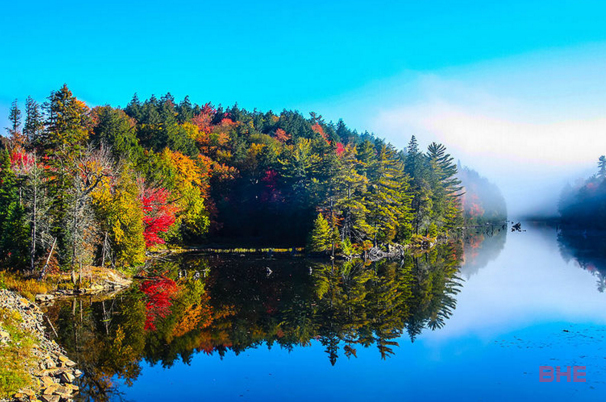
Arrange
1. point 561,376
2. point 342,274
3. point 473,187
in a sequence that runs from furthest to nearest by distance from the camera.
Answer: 1. point 473,187
2. point 342,274
3. point 561,376

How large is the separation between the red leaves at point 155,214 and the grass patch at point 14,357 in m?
28.8

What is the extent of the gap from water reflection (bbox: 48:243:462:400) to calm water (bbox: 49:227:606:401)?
12 cm

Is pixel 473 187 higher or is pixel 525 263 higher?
pixel 473 187

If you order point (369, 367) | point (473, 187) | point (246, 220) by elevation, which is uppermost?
point (473, 187)

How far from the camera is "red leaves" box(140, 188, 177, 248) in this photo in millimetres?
49188

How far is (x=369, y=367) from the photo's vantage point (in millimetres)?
19359

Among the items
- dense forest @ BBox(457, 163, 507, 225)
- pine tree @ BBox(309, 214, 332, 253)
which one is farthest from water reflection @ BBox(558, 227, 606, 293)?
dense forest @ BBox(457, 163, 507, 225)

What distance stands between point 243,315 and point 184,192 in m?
44.3

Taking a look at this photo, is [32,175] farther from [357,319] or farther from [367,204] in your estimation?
[367,204]

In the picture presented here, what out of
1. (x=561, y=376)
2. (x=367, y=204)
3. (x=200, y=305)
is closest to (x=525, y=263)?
(x=367, y=204)

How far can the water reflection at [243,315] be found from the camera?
21234 millimetres

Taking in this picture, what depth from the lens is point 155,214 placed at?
170 feet

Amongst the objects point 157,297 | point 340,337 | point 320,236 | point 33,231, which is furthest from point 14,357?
point 320,236

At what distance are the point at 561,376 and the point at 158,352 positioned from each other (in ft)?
63.3
